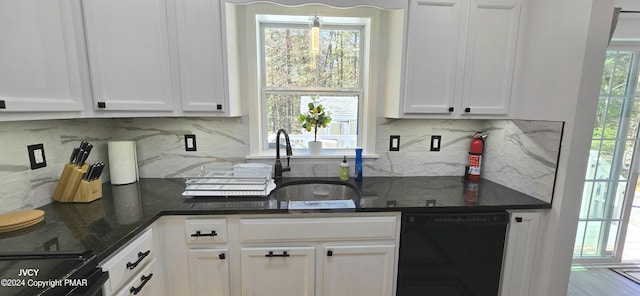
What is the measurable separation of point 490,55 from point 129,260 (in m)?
2.36

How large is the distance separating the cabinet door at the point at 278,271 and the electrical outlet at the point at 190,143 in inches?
37.1

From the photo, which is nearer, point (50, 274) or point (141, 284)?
point (50, 274)

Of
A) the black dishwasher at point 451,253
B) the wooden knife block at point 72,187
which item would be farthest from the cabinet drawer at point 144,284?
the black dishwasher at point 451,253

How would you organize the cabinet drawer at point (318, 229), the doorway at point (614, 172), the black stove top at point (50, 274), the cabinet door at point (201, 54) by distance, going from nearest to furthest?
the black stove top at point (50, 274) < the cabinet drawer at point (318, 229) < the cabinet door at point (201, 54) < the doorway at point (614, 172)

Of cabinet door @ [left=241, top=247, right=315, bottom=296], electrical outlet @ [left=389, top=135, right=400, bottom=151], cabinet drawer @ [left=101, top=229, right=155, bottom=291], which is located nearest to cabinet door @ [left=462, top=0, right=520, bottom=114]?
electrical outlet @ [left=389, top=135, right=400, bottom=151]

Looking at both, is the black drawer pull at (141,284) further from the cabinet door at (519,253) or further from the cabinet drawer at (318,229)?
the cabinet door at (519,253)

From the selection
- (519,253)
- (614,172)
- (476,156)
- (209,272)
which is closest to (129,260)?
(209,272)

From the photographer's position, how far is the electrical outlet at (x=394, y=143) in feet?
6.97

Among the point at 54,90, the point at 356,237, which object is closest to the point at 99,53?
the point at 54,90

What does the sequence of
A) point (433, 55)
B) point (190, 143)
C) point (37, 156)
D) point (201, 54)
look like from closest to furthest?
point (37, 156), point (201, 54), point (433, 55), point (190, 143)

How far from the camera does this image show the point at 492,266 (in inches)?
63.9

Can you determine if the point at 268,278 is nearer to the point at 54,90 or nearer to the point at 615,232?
the point at 54,90

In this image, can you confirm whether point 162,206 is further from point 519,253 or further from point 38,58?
point 519,253

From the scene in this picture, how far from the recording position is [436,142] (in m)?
2.15
